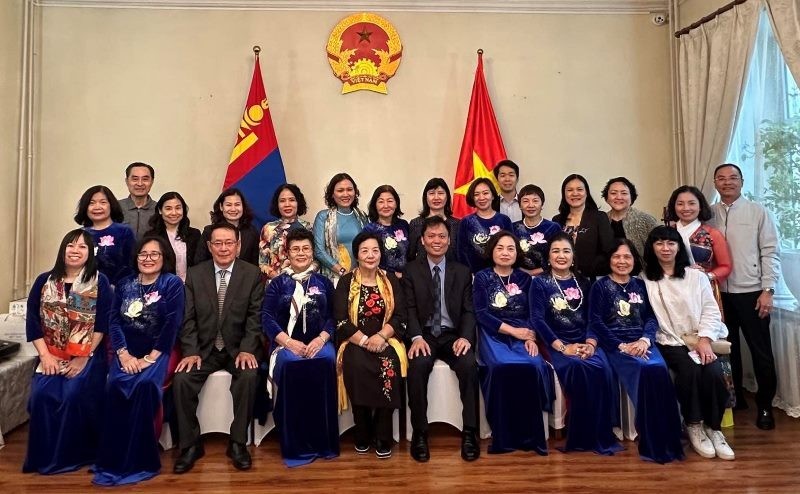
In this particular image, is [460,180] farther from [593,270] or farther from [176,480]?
[176,480]

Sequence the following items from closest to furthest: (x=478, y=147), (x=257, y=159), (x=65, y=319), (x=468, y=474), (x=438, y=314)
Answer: (x=468, y=474) < (x=65, y=319) < (x=438, y=314) < (x=257, y=159) < (x=478, y=147)

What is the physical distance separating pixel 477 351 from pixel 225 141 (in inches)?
108

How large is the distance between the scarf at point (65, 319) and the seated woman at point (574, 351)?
2.39m

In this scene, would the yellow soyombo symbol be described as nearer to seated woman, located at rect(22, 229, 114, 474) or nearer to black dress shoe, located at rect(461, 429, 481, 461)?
seated woman, located at rect(22, 229, 114, 474)

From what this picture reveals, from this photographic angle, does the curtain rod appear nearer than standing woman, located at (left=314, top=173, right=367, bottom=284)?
No

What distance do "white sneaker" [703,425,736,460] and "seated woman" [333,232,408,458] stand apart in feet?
5.29

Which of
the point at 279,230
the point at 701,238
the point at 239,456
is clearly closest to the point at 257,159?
the point at 279,230

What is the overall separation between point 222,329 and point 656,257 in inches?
97.1

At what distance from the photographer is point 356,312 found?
2797mm

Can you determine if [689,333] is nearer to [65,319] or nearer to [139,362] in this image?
[139,362]

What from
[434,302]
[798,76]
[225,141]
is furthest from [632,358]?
[225,141]

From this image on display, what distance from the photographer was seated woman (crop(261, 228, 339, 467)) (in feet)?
8.46

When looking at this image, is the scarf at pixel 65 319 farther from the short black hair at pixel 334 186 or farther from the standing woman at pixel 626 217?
the standing woman at pixel 626 217

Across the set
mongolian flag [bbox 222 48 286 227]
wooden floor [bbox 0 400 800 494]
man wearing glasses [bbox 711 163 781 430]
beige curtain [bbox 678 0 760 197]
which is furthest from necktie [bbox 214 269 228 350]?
beige curtain [bbox 678 0 760 197]
